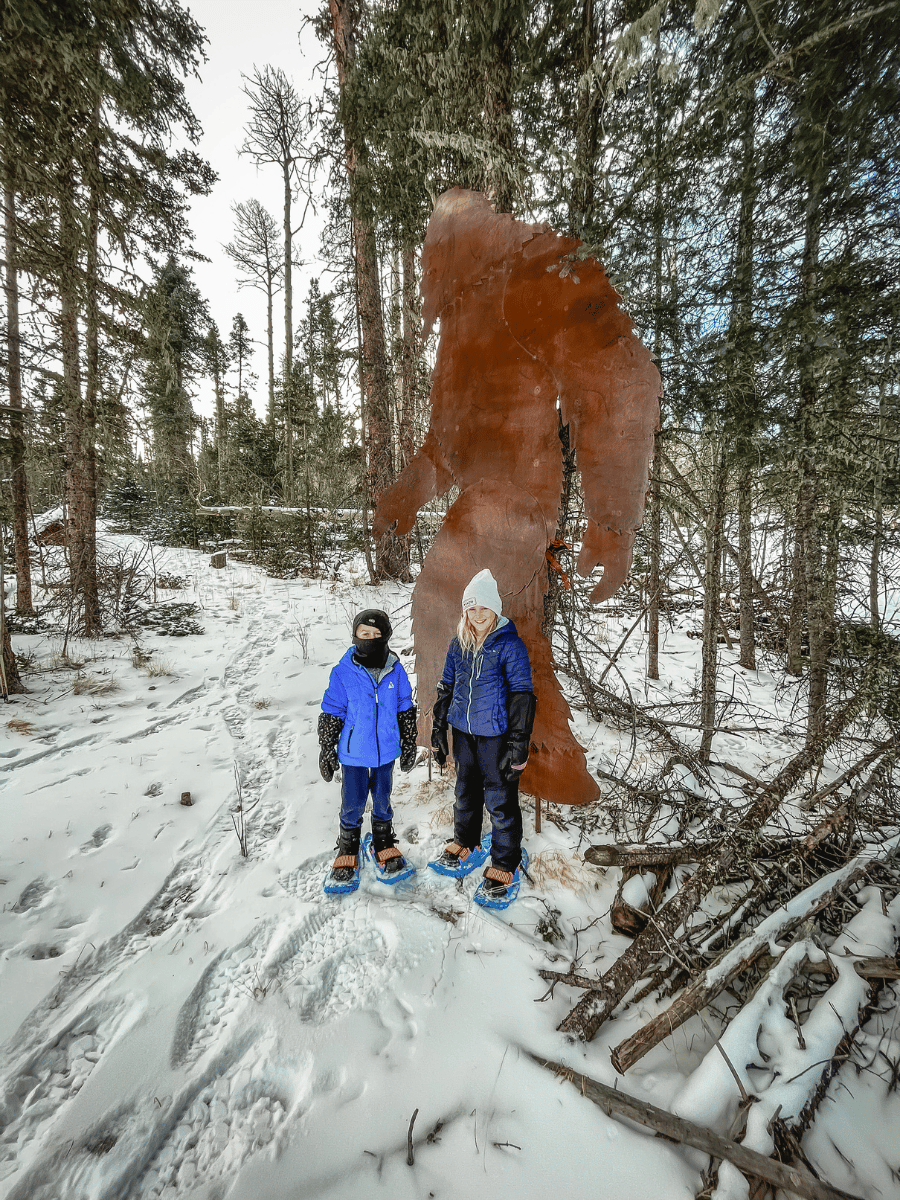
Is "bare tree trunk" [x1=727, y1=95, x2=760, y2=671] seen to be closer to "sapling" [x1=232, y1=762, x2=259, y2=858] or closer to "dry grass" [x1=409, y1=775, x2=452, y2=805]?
"dry grass" [x1=409, y1=775, x2=452, y2=805]

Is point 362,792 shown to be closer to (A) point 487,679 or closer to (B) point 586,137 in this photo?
(A) point 487,679

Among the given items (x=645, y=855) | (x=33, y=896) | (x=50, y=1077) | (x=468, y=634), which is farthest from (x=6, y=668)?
(x=645, y=855)

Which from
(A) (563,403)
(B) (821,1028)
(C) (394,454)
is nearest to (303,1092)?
(B) (821,1028)

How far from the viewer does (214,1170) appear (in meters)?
1.23

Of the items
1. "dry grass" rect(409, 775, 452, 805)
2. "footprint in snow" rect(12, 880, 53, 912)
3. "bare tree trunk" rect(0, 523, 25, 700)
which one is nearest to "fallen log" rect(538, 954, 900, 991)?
"dry grass" rect(409, 775, 452, 805)

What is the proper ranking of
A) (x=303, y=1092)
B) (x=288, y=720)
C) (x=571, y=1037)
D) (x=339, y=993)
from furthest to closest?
(x=288, y=720) → (x=339, y=993) → (x=571, y=1037) → (x=303, y=1092)

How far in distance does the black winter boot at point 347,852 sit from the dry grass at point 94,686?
11.9 ft

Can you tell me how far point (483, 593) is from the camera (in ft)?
6.85

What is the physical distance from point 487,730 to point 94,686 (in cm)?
452

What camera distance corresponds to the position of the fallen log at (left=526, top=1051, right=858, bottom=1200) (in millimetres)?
927

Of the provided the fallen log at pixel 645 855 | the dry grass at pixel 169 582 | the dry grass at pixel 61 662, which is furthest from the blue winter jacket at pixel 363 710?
the dry grass at pixel 169 582

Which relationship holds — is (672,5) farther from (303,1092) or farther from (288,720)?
(288,720)

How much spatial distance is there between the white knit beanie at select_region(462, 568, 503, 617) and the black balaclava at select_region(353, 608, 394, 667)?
1.65 feet

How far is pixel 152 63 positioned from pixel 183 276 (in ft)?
56.8
